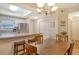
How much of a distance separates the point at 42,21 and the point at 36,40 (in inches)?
17.8

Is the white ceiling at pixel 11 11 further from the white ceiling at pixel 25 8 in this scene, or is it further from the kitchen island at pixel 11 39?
the kitchen island at pixel 11 39

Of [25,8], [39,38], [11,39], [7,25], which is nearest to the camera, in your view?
[7,25]

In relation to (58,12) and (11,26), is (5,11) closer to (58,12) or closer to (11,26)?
(11,26)

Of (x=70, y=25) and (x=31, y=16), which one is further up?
(x=31, y=16)

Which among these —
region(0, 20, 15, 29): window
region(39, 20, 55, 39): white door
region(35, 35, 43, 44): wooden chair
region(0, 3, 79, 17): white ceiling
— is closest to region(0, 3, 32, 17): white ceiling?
region(0, 3, 79, 17): white ceiling

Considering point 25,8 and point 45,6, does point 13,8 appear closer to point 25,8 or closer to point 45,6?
point 25,8

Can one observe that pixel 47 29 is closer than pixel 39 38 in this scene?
Yes

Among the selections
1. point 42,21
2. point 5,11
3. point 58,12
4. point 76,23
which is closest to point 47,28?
point 42,21

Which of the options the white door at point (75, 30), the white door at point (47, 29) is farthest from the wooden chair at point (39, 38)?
the white door at point (75, 30)

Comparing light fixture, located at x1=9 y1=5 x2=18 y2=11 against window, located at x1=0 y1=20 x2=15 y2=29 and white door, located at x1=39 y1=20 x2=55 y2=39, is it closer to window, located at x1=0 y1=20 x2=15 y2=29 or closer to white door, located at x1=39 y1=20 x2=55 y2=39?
window, located at x1=0 y1=20 x2=15 y2=29

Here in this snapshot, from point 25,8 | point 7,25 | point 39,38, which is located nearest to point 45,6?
point 25,8

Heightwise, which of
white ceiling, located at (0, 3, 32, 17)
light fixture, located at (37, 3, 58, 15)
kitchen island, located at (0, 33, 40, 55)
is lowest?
kitchen island, located at (0, 33, 40, 55)

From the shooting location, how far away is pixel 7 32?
1.48 metres

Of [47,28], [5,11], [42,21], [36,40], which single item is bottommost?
[36,40]
